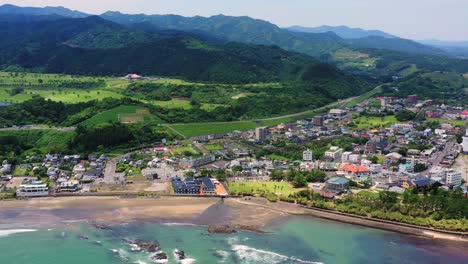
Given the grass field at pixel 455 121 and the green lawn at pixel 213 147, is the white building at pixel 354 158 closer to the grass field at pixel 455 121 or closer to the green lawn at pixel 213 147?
the green lawn at pixel 213 147

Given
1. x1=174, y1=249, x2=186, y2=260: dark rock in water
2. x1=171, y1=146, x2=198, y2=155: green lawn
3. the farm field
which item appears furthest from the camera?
A: the farm field

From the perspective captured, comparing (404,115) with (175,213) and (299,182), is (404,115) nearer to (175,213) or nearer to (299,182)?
(299,182)

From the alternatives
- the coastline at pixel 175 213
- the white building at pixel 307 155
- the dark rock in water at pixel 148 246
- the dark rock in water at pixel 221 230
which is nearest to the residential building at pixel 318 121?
the white building at pixel 307 155

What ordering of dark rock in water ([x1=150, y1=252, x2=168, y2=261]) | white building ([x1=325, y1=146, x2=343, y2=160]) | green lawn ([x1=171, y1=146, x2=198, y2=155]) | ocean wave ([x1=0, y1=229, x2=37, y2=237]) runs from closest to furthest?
1. dark rock in water ([x1=150, y1=252, x2=168, y2=261])
2. ocean wave ([x1=0, y1=229, x2=37, y2=237])
3. white building ([x1=325, y1=146, x2=343, y2=160])
4. green lawn ([x1=171, y1=146, x2=198, y2=155])

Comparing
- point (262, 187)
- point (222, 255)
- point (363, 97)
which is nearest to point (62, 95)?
point (262, 187)

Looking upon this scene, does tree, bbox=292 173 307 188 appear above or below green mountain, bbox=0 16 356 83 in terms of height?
below

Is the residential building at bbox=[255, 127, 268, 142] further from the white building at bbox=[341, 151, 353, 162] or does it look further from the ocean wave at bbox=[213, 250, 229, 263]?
the ocean wave at bbox=[213, 250, 229, 263]

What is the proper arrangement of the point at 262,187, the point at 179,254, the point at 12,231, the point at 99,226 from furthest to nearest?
the point at 262,187 → the point at 99,226 → the point at 12,231 → the point at 179,254

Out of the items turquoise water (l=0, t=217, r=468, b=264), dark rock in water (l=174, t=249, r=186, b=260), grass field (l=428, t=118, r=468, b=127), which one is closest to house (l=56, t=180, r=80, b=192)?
turquoise water (l=0, t=217, r=468, b=264)
